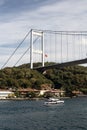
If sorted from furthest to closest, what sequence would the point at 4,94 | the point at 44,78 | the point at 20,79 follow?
the point at 44,78 → the point at 20,79 → the point at 4,94

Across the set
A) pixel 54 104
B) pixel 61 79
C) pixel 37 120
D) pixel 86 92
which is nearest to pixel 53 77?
pixel 61 79

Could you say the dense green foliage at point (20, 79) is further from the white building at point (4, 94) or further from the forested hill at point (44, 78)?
the white building at point (4, 94)

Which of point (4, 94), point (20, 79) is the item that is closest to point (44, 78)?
point (20, 79)

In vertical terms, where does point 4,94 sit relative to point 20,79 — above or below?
below

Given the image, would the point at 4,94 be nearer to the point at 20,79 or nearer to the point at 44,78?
the point at 20,79

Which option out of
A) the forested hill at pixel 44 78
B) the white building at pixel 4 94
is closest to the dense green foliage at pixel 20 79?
the forested hill at pixel 44 78

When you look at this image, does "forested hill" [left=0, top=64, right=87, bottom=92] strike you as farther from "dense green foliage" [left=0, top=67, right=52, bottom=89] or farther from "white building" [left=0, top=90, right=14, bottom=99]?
"white building" [left=0, top=90, right=14, bottom=99]

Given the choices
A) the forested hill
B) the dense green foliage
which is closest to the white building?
the dense green foliage

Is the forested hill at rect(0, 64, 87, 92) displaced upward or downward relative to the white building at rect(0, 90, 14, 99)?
upward

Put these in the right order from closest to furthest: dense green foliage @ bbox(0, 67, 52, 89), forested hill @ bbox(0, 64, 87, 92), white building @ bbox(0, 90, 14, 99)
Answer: white building @ bbox(0, 90, 14, 99) < dense green foliage @ bbox(0, 67, 52, 89) < forested hill @ bbox(0, 64, 87, 92)
